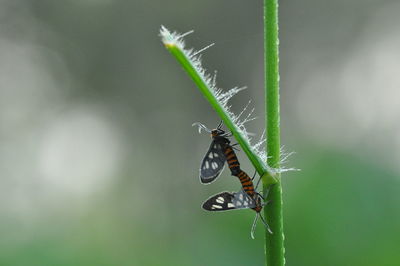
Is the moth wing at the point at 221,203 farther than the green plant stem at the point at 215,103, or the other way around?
the moth wing at the point at 221,203

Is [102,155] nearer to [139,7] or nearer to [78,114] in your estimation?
[78,114]

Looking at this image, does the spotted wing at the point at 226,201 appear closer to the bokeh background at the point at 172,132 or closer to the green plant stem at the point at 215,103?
the green plant stem at the point at 215,103

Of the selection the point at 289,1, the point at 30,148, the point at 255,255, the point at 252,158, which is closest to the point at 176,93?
the point at 289,1

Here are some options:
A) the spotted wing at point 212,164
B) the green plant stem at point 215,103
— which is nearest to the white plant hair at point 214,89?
the green plant stem at point 215,103

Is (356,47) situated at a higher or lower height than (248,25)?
lower

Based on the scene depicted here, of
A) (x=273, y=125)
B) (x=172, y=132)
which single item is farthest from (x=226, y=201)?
(x=172, y=132)

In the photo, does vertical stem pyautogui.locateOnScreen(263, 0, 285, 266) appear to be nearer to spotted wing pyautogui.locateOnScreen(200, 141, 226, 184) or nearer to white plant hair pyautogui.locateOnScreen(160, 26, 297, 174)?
white plant hair pyautogui.locateOnScreen(160, 26, 297, 174)
